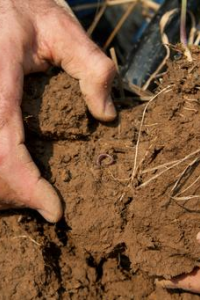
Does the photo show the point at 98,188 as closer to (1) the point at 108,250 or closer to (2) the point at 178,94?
(1) the point at 108,250

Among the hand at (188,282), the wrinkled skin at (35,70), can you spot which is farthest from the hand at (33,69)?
the hand at (188,282)

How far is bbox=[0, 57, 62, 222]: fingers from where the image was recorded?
161 cm

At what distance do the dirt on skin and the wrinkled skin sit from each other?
2.4 inches

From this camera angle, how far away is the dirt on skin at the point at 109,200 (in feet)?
5.25

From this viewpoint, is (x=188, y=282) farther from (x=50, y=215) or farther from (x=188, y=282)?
(x=50, y=215)

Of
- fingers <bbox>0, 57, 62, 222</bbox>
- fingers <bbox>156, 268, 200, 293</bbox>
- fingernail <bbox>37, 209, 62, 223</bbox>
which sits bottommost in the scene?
fingers <bbox>156, 268, 200, 293</bbox>

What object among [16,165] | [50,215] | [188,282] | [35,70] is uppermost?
[35,70]

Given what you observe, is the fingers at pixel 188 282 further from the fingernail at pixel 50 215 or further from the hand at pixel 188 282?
the fingernail at pixel 50 215

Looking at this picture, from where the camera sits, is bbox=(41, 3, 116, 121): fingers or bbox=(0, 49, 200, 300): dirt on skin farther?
bbox=(41, 3, 116, 121): fingers

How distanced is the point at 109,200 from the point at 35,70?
61 cm

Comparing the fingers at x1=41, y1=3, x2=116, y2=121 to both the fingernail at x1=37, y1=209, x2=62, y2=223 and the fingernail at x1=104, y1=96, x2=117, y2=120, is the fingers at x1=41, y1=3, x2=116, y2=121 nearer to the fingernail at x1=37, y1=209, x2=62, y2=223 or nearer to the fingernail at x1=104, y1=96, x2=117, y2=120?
the fingernail at x1=104, y1=96, x2=117, y2=120

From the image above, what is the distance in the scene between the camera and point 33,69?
1.78 m

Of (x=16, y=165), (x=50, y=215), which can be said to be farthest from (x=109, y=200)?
(x=16, y=165)

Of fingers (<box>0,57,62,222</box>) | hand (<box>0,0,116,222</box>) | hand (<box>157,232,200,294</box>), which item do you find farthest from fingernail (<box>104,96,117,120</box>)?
hand (<box>157,232,200,294</box>)
